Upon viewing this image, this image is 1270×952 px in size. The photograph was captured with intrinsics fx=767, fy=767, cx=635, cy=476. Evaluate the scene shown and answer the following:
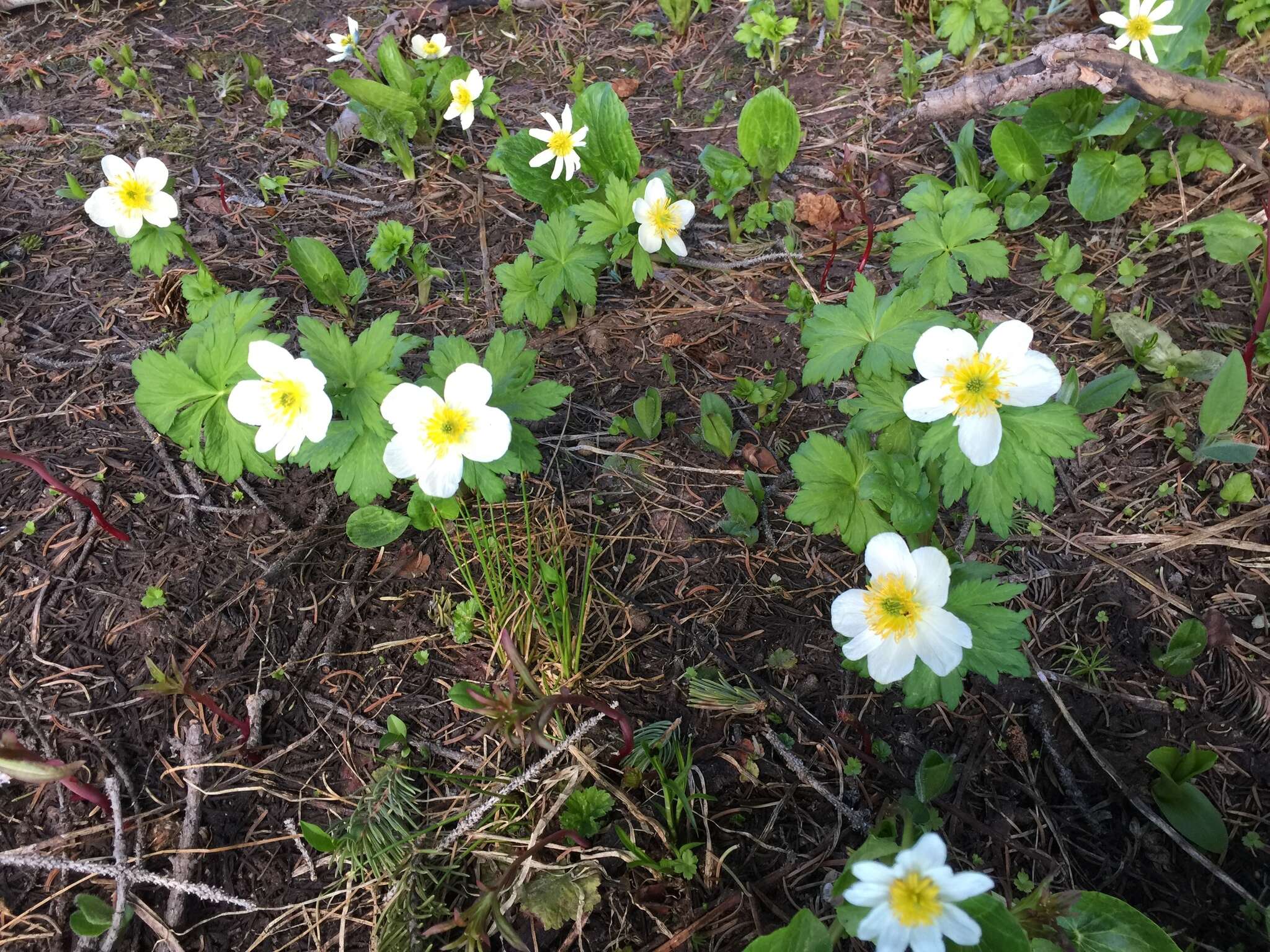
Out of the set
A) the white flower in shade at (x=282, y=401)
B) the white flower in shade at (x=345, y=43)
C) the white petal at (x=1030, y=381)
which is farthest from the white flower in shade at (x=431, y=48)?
the white petal at (x=1030, y=381)

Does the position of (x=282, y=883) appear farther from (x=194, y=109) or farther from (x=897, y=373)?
(x=194, y=109)

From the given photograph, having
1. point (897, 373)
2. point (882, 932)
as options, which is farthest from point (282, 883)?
point (897, 373)

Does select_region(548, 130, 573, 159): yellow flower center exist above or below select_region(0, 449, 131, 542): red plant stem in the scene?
above

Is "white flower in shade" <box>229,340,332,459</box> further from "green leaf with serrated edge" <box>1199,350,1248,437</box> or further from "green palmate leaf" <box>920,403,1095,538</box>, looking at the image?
"green leaf with serrated edge" <box>1199,350,1248,437</box>

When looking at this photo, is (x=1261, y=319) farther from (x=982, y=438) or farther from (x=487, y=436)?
(x=487, y=436)

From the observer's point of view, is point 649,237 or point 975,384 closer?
point 975,384

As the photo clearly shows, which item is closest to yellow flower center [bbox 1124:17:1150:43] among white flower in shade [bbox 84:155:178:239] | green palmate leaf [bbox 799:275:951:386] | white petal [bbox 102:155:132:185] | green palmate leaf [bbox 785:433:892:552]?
green palmate leaf [bbox 799:275:951:386]

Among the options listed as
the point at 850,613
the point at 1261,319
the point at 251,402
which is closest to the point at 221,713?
the point at 251,402
